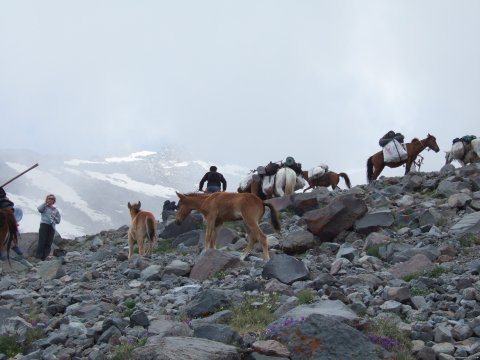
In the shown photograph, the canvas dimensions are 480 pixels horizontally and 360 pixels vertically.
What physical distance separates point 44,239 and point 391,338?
42.3 feet

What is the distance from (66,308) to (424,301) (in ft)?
17.2

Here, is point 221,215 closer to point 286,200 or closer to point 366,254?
point 366,254

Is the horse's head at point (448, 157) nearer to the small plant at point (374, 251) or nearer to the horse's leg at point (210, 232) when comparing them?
the small plant at point (374, 251)

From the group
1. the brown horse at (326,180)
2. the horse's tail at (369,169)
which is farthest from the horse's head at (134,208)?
the horse's tail at (369,169)

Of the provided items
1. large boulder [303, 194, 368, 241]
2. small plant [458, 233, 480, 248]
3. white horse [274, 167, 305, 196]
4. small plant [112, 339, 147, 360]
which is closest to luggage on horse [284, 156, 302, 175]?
white horse [274, 167, 305, 196]

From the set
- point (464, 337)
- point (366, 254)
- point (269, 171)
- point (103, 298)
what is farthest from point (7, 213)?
point (269, 171)

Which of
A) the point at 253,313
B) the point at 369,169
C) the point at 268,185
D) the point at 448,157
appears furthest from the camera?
the point at 369,169

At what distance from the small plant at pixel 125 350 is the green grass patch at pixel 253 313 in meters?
1.17

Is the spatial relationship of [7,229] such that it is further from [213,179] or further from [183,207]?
[213,179]

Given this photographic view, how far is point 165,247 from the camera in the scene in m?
16.3

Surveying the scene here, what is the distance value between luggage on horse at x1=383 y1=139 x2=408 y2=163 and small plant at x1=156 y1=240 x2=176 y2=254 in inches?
413

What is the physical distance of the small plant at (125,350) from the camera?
5.68m

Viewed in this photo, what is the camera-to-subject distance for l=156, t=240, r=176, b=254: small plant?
15.7 m

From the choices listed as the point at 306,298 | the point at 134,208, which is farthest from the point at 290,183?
the point at 306,298
